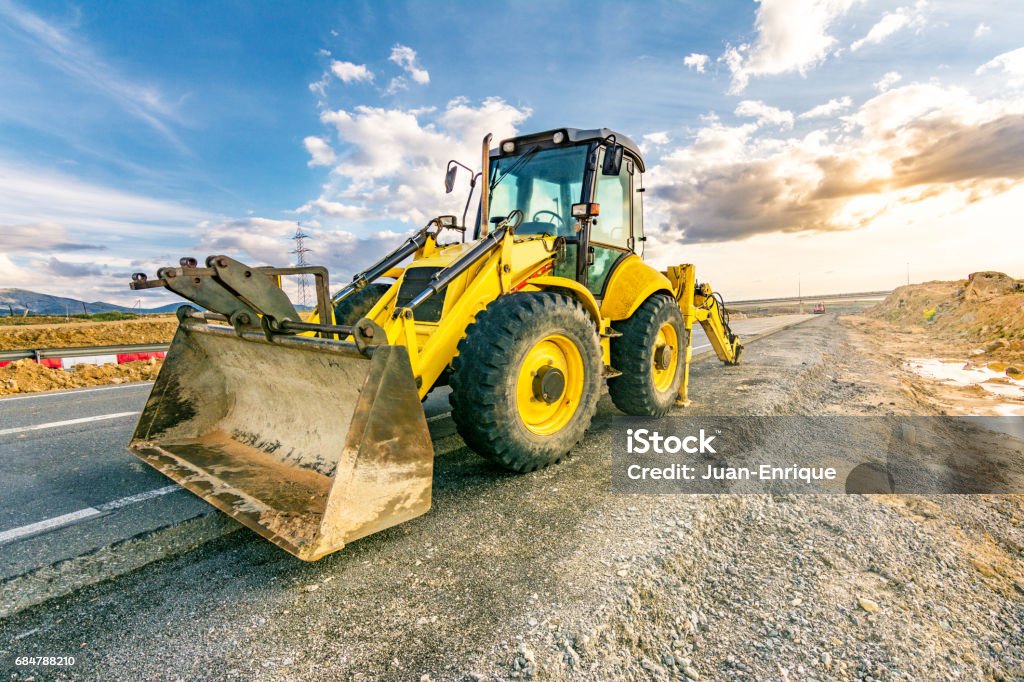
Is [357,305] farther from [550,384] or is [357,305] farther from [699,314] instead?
[699,314]

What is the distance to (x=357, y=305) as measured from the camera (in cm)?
443

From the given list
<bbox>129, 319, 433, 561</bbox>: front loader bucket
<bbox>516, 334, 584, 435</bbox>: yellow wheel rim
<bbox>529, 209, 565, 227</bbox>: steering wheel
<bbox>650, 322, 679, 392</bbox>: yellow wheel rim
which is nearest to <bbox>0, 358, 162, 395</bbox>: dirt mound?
<bbox>129, 319, 433, 561</bbox>: front loader bucket

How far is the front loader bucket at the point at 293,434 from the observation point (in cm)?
219

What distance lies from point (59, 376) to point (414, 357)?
285 inches

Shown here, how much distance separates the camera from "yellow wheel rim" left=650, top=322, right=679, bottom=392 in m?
5.01

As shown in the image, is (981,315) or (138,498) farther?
(981,315)

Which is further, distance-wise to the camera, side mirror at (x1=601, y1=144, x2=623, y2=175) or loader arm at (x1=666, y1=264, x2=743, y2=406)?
loader arm at (x1=666, y1=264, x2=743, y2=406)

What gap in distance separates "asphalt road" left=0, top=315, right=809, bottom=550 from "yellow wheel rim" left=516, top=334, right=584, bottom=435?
5.41 feet

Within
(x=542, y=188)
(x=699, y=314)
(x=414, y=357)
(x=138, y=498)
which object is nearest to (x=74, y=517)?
(x=138, y=498)

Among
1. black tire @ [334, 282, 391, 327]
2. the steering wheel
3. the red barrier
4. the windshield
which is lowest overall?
the red barrier

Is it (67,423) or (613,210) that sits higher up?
(613,210)

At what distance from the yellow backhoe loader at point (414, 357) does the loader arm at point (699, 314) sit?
0.75 m

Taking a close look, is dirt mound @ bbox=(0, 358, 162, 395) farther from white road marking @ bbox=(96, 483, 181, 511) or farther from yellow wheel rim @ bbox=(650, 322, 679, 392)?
yellow wheel rim @ bbox=(650, 322, 679, 392)

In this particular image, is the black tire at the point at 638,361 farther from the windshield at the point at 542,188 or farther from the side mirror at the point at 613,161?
the side mirror at the point at 613,161
